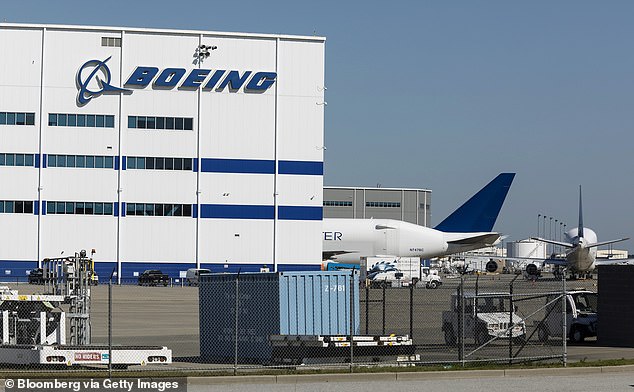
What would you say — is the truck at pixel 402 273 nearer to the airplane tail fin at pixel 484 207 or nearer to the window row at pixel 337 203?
the airplane tail fin at pixel 484 207

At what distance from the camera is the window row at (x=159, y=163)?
252ft

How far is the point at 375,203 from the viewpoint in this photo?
151m

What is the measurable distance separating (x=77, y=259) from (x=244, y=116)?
52.1 metres

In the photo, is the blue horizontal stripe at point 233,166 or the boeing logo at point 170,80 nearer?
the boeing logo at point 170,80

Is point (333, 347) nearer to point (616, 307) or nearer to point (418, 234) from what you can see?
point (616, 307)

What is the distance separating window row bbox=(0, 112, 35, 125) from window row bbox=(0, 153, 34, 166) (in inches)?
85.6


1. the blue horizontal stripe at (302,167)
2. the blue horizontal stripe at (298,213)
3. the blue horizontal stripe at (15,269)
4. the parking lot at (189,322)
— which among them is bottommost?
the parking lot at (189,322)

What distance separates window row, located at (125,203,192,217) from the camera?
76.8 m

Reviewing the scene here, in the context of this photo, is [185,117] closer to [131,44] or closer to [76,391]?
[131,44]

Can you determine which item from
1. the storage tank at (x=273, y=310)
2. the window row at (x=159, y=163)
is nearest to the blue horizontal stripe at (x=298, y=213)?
the window row at (x=159, y=163)

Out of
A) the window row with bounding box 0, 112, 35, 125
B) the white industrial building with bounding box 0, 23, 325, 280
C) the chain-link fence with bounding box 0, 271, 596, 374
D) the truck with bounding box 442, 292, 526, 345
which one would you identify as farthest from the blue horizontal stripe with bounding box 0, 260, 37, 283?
the truck with bounding box 442, 292, 526, 345

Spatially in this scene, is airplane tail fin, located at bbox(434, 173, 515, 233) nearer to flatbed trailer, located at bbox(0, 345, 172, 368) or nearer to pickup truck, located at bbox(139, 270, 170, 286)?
pickup truck, located at bbox(139, 270, 170, 286)

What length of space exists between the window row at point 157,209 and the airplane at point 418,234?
20.8m

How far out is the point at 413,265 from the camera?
89.5 metres
